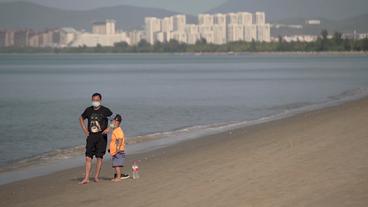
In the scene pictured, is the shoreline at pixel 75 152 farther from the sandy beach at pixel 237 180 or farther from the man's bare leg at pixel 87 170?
the man's bare leg at pixel 87 170

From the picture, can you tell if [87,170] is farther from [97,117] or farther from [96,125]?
[97,117]

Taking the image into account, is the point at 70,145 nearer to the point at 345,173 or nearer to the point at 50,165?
the point at 50,165

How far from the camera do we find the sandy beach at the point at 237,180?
9398mm

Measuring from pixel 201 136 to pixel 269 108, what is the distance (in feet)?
45.7

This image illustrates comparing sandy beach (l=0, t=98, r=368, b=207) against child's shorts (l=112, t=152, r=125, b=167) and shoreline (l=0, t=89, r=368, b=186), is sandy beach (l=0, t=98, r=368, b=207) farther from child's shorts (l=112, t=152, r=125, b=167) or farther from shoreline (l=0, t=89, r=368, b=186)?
shoreline (l=0, t=89, r=368, b=186)

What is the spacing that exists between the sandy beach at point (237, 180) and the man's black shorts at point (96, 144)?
51cm

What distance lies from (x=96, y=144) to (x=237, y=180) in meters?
2.32

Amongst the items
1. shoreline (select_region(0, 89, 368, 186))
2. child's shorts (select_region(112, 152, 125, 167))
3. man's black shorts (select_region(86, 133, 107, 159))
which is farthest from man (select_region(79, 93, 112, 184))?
shoreline (select_region(0, 89, 368, 186))

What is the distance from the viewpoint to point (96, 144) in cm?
1155

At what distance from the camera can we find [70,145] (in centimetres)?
2047

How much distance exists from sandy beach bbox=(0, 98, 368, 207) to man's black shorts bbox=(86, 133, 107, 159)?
20.0 inches

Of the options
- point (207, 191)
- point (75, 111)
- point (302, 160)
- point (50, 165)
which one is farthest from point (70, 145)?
point (75, 111)

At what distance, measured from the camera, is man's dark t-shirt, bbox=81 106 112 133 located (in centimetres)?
1130

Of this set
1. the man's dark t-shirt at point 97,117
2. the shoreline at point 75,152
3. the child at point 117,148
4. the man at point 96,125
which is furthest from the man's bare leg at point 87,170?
the shoreline at point 75,152
